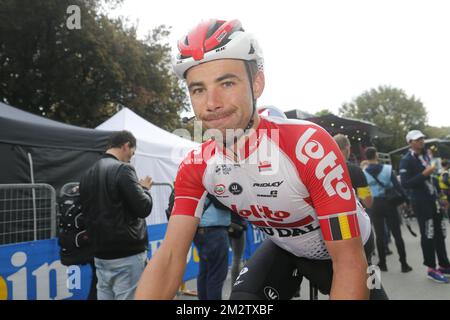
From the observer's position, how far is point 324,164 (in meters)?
1.62

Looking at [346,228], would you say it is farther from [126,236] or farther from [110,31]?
[110,31]

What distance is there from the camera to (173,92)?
22.9 metres

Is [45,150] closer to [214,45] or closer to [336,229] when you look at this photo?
[214,45]

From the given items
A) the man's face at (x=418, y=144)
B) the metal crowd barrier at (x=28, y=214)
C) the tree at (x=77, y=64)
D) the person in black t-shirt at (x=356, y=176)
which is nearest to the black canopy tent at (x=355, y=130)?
the man's face at (x=418, y=144)

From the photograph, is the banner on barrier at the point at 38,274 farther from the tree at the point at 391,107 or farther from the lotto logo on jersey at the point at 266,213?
the tree at the point at 391,107

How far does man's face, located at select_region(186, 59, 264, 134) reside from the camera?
1.72m

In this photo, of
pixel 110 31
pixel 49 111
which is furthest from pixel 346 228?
pixel 49 111

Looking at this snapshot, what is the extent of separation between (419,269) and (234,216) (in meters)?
4.05

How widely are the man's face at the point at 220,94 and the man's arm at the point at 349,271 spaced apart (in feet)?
2.52

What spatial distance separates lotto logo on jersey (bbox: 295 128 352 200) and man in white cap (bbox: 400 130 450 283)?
4.78 metres

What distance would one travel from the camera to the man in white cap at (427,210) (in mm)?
5617

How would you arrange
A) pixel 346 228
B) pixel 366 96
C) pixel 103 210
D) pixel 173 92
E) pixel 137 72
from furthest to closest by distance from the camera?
pixel 366 96 → pixel 173 92 → pixel 137 72 → pixel 103 210 → pixel 346 228

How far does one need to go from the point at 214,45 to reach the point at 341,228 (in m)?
1.10

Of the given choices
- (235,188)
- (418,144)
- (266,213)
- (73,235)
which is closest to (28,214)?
(73,235)
